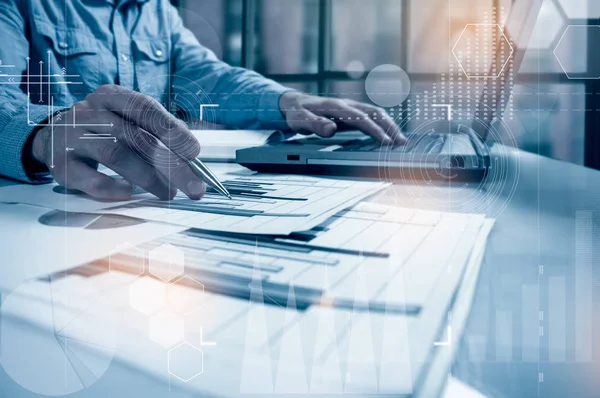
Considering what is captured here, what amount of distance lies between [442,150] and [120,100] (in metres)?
0.36

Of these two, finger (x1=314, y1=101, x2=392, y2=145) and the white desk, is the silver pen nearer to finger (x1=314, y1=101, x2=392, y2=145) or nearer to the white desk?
the white desk

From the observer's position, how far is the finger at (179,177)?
1.63 feet

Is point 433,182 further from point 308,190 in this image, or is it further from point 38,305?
point 38,305

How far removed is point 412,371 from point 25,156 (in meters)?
0.49

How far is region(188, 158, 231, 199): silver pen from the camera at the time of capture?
1.68 feet

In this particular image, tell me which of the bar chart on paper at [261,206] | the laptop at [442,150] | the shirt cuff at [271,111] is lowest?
the bar chart on paper at [261,206]

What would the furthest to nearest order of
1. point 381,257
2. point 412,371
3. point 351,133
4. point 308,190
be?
point 351,133, point 308,190, point 381,257, point 412,371

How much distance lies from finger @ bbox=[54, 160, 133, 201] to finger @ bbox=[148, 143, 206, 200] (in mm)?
43

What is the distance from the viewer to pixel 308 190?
54cm

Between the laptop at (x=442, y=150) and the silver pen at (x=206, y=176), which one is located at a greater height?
the laptop at (x=442, y=150)

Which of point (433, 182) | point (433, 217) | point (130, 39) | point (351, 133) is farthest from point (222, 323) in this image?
point (130, 39)

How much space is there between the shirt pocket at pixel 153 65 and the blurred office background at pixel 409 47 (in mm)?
89

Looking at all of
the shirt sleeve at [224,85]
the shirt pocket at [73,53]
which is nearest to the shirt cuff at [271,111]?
the shirt sleeve at [224,85]
